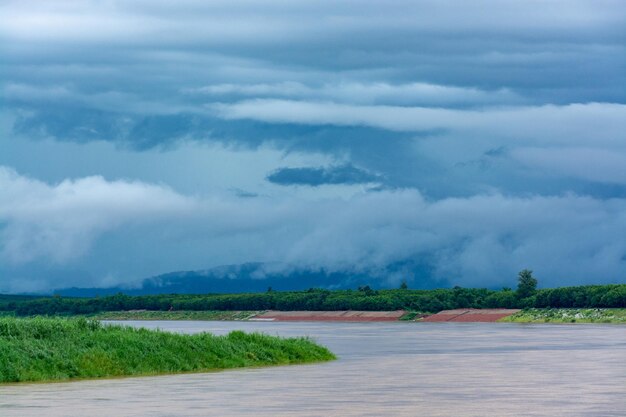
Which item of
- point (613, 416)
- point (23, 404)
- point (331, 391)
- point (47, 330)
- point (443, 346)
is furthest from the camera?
point (443, 346)

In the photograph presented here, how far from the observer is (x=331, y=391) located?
55.5 metres

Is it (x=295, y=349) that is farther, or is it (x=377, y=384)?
(x=295, y=349)

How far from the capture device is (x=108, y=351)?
6762cm

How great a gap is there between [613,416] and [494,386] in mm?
15505

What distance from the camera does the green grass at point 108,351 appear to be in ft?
210

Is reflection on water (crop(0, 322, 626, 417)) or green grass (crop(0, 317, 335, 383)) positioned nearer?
reflection on water (crop(0, 322, 626, 417))

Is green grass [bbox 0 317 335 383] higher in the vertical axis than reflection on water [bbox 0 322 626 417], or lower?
higher

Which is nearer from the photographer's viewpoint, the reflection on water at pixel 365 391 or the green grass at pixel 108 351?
the reflection on water at pixel 365 391

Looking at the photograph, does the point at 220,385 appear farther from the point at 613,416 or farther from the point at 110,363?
the point at 613,416

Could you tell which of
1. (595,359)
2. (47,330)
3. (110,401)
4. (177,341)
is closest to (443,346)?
(595,359)

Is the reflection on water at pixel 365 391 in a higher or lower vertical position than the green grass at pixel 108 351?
lower

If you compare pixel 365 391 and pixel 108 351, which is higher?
pixel 108 351

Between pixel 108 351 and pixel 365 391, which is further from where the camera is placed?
pixel 108 351

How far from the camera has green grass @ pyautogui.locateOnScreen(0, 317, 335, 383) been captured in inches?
2525
